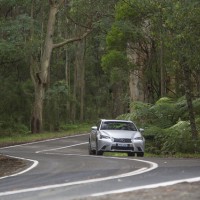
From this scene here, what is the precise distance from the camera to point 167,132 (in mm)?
22719

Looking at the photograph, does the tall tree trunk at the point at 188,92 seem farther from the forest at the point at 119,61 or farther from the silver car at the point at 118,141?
the silver car at the point at 118,141

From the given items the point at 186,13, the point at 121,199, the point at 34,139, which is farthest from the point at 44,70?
the point at 121,199

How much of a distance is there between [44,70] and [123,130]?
20.0 meters

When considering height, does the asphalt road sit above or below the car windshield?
below

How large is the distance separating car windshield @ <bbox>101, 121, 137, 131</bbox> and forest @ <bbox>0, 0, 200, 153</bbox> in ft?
6.50

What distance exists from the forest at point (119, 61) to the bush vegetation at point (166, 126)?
0.14 feet

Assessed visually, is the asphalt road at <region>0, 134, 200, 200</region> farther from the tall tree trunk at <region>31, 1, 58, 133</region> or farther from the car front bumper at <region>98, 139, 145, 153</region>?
the tall tree trunk at <region>31, 1, 58, 133</region>

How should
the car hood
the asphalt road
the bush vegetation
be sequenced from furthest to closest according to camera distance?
the bush vegetation → the car hood → the asphalt road

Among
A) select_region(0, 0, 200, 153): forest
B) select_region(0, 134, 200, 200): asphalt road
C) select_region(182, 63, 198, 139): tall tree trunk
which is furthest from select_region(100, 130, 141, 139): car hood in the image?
select_region(0, 134, 200, 200): asphalt road

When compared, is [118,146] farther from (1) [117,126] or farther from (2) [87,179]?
(2) [87,179]

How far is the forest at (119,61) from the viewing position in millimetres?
19156

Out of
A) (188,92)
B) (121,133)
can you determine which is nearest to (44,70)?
(188,92)

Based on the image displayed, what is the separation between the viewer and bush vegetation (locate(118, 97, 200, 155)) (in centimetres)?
2134

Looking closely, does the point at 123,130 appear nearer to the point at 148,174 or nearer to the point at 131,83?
the point at 148,174
